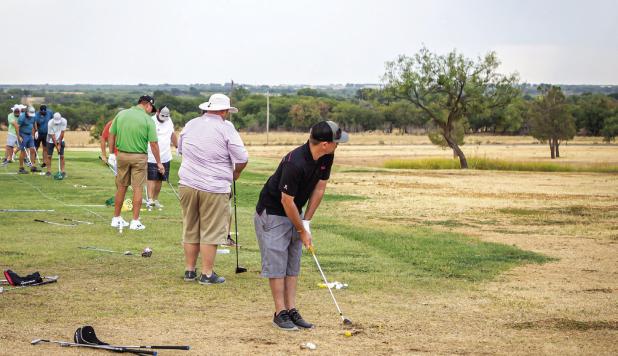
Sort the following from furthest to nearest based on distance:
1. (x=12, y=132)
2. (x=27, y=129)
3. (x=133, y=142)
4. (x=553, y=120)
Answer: (x=553, y=120)
(x=12, y=132)
(x=27, y=129)
(x=133, y=142)

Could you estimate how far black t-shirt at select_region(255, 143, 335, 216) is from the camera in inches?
344

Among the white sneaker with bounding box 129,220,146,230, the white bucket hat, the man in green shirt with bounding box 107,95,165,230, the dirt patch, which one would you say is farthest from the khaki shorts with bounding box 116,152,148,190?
the dirt patch

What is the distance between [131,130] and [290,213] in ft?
22.4

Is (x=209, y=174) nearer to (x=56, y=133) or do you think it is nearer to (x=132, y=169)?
(x=132, y=169)

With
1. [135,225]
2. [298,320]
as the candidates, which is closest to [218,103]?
[298,320]

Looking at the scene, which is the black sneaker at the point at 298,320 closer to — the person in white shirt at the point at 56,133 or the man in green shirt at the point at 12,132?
the person in white shirt at the point at 56,133

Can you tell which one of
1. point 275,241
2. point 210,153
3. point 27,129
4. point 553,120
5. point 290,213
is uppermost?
point 553,120

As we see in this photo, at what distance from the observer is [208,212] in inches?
443

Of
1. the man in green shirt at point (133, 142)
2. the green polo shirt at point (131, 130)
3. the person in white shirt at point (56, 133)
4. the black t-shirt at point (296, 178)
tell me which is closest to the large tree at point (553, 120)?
the person in white shirt at point (56, 133)

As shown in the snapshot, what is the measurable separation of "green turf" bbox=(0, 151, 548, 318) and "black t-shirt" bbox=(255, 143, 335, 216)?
1.80 metres

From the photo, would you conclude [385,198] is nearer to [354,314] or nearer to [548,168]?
[354,314]

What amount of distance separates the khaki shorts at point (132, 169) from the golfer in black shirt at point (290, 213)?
6.24m

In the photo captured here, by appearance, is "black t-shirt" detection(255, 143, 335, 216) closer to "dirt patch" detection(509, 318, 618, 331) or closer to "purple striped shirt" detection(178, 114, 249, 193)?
"purple striped shirt" detection(178, 114, 249, 193)

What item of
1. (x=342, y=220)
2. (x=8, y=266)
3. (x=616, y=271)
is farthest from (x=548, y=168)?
(x=8, y=266)
